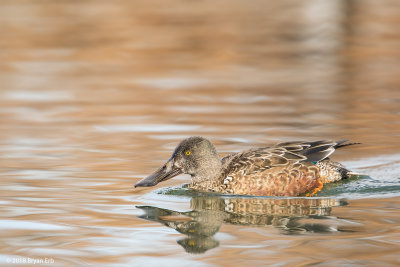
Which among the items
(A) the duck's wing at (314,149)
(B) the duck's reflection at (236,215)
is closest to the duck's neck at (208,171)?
(B) the duck's reflection at (236,215)

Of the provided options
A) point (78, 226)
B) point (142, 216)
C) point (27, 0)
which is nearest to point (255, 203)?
point (142, 216)

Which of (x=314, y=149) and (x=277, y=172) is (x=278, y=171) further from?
(x=314, y=149)

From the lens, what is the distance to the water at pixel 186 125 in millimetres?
6180

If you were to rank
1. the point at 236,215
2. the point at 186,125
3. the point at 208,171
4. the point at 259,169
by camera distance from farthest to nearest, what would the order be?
the point at 186,125 < the point at 208,171 < the point at 259,169 < the point at 236,215

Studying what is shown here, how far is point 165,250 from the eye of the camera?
5.95 m

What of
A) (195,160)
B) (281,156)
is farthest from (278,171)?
(195,160)

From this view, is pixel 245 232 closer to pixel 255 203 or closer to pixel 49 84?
pixel 255 203

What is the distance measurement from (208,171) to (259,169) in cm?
54

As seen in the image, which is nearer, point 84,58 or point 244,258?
point 244,258

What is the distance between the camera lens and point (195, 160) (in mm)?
8312

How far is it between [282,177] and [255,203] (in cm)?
53

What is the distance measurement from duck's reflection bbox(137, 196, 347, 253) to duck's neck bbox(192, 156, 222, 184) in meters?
0.30

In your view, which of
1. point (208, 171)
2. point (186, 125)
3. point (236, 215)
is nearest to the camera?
point (236, 215)

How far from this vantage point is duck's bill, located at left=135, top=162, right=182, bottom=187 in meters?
7.97
